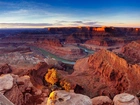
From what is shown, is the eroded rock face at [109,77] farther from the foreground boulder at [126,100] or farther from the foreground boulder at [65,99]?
the foreground boulder at [65,99]

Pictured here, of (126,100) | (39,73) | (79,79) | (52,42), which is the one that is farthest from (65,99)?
Result: (52,42)

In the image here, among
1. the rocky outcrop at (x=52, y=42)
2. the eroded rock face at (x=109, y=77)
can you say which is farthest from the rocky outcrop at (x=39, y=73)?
the rocky outcrop at (x=52, y=42)

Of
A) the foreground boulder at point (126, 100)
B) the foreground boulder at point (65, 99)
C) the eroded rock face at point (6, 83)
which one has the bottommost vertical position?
the foreground boulder at point (126, 100)

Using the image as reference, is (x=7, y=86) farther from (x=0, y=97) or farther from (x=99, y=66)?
(x=99, y=66)

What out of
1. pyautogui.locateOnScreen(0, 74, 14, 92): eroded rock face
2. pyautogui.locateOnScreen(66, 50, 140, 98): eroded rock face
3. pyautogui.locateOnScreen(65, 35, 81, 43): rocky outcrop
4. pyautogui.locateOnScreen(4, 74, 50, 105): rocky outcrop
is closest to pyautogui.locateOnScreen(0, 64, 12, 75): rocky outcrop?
pyautogui.locateOnScreen(66, 50, 140, 98): eroded rock face

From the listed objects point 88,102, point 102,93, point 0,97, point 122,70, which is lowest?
point 102,93

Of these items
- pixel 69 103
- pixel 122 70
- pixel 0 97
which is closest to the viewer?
pixel 0 97

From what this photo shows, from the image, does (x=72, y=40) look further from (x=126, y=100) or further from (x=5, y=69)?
(x=126, y=100)

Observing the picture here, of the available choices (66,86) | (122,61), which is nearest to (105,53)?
(122,61)
